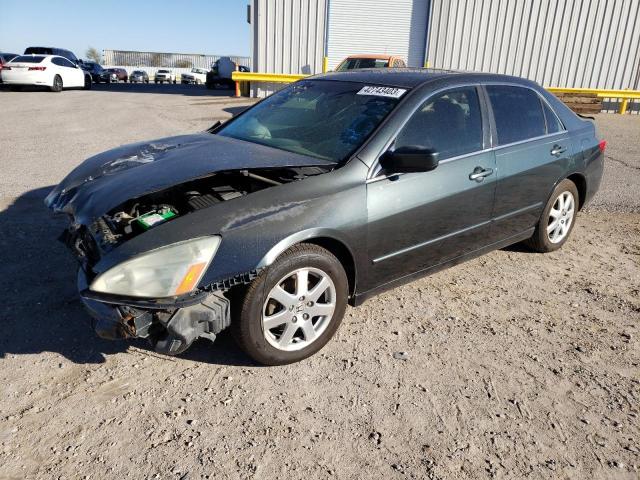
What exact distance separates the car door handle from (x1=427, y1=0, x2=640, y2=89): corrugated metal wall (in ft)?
49.1

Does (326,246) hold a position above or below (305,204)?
below

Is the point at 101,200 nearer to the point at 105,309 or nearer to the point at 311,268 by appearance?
the point at 105,309

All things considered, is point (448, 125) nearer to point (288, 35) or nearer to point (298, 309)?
point (298, 309)

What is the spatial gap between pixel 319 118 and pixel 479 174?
1242mm

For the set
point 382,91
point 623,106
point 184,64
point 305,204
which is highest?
point 382,91

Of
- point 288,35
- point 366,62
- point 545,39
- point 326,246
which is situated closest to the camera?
point 326,246

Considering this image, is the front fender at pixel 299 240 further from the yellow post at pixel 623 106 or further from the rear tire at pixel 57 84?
the rear tire at pixel 57 84

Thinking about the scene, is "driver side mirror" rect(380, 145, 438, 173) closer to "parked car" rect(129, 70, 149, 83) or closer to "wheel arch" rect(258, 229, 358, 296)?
"wheel arch" rect(258, 229, 358, 296)

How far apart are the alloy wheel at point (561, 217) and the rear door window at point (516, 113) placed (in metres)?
0.73

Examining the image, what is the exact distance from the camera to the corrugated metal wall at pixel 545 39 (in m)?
16.7

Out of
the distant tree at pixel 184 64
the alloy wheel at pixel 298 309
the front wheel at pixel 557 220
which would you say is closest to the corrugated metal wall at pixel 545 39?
the front wheel at pixel 557 220

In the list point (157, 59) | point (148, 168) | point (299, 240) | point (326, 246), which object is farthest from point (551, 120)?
point (157, 59)

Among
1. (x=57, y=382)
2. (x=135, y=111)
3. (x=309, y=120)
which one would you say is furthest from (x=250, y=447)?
→ (x=135, y=111)

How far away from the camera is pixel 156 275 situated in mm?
2391
